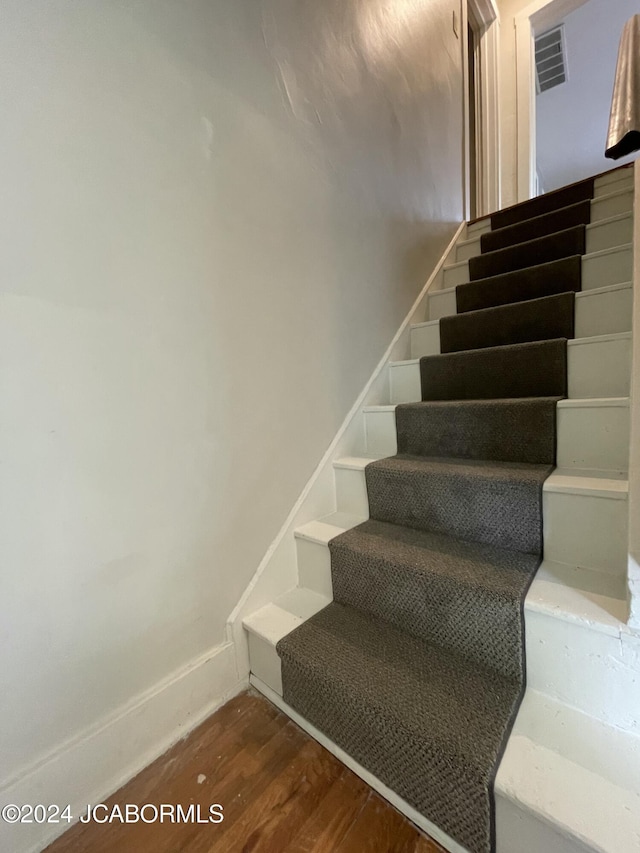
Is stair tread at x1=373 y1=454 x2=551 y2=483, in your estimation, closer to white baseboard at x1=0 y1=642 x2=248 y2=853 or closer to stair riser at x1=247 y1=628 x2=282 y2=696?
stair riser at x1=247 y1=628 x2=282 y2=696

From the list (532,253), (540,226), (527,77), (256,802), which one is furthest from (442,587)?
(527,77)

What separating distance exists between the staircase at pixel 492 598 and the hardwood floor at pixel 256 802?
45 mm

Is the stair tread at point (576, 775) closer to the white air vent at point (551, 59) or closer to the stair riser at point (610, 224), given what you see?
the stair riser at point (610, 224)

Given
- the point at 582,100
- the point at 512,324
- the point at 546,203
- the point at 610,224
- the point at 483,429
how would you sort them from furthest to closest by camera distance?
the point at 582,100 → the point at 546,203 → the point at 610,224 → the point at 512,324 → the point at 483,429

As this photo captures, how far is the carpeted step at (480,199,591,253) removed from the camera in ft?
5.82

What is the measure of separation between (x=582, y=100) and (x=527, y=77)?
1686mm

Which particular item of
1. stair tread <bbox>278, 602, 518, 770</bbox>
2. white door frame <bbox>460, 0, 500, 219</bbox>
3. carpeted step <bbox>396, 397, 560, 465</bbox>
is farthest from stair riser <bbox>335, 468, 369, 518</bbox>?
white door frame <bbox>460, 0, 500, 219</bbox>

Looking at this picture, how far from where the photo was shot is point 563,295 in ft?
4.37

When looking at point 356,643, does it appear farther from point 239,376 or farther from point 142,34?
point 142,34

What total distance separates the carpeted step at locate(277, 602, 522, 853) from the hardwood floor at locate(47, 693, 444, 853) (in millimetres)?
55

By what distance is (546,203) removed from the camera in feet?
6.81

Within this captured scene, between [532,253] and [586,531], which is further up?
[532,253]

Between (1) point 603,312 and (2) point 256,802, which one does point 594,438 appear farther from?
(2) point 256,802

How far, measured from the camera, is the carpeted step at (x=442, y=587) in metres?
0.77
